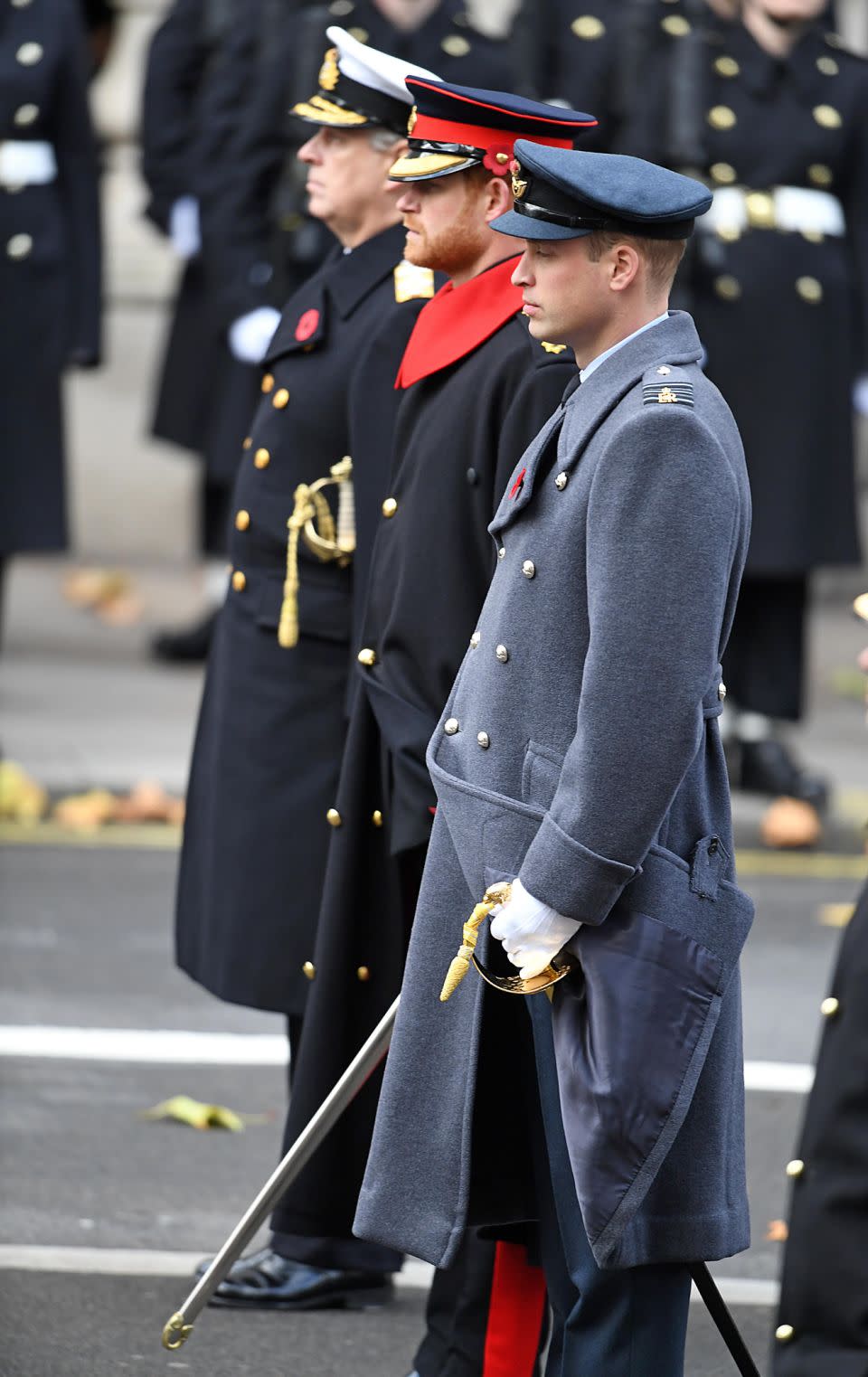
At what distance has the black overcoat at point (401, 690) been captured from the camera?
3.67 meters

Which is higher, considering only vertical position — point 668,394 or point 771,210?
point 668,394

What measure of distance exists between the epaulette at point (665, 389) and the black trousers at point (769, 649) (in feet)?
16.1

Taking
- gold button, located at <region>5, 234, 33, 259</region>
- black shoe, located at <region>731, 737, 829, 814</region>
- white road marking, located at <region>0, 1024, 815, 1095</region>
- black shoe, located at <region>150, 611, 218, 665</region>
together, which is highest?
gold button, located at <region>5, 234, 33, 259</region>

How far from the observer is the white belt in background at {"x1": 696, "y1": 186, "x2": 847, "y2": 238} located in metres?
8.10

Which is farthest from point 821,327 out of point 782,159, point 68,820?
point 68,820

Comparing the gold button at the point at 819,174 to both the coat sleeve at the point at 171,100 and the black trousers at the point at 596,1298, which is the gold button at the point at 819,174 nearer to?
the coat sleeve at the point at 171,100

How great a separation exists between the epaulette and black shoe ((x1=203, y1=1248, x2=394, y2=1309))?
1874 mm

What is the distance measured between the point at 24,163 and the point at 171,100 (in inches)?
45.9

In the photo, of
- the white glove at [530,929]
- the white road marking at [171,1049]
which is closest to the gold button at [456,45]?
the white road marking at [171,1049]

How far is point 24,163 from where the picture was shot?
8531mm

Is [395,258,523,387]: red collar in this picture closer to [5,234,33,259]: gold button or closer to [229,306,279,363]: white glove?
[229,306,279,363]: white glove

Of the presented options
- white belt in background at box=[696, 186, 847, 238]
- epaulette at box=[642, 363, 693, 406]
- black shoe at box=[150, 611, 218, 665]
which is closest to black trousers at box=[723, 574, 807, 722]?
white belt in background at box=[696, 186, 847, 238]

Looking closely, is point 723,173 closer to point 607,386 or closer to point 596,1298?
point 607,386

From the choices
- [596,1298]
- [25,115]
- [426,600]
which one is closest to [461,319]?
[426,600]
